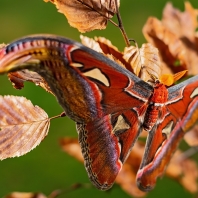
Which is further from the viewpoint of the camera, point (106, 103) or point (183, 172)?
point (183, 172)

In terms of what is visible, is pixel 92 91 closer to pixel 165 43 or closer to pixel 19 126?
pixel 19 126

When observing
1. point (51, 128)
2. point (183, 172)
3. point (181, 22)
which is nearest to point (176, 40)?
point (181, 22)

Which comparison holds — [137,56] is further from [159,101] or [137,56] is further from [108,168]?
[108,168]

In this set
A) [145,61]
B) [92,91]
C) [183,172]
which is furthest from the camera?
[183,172]

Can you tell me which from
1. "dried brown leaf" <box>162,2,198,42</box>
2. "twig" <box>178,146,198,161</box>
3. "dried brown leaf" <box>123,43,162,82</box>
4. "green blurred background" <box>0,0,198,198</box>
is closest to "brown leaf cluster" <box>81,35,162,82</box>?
"dried brown leaf" <box>123,43,162,82</box>

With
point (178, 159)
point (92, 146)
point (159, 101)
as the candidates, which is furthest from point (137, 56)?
point (178, 159)

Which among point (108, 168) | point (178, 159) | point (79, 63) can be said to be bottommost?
point (178, 159)
